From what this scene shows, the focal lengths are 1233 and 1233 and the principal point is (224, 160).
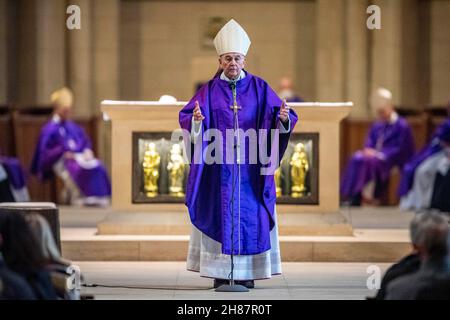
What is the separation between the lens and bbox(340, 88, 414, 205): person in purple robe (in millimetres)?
15289

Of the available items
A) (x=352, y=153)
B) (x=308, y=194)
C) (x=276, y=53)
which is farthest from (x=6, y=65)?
(x=308, y=194)

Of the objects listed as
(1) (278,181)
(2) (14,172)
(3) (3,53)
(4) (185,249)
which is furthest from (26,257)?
(3) (3,53)

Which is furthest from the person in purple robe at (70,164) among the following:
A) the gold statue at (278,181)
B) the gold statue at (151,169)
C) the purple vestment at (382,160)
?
the gold statue at (278,181)

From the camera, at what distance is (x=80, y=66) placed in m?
17.4

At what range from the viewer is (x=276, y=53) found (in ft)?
61.6

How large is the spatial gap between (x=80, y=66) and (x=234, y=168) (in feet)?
30.1

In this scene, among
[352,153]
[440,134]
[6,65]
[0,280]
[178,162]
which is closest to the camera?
[0,280]

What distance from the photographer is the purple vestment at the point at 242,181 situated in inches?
339

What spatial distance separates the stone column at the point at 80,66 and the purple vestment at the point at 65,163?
1986 millimetres

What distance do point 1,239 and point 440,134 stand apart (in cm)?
841

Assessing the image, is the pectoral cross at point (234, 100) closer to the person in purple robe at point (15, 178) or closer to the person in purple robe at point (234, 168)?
the person in purple robe at point (234, 168)

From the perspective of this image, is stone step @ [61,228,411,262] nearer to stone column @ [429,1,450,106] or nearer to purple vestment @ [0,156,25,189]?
purple vestment @ [0,156,25,189]

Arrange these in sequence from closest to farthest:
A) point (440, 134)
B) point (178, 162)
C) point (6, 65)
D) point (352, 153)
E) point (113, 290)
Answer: point (113, 290) → point (178, 162) → point (440, 134) → point (352, 153) → point (6, 65)
